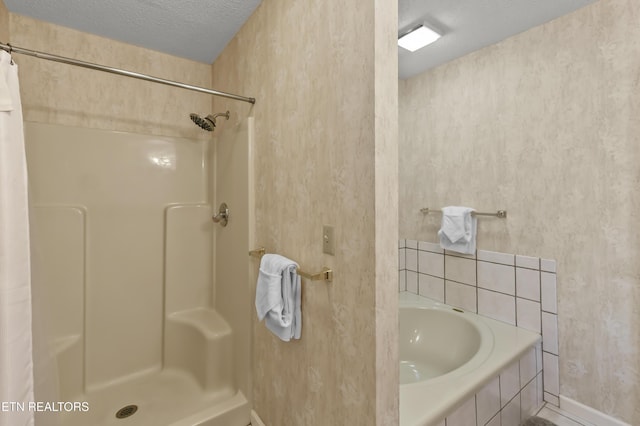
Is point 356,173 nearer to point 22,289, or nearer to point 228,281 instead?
point 22,289

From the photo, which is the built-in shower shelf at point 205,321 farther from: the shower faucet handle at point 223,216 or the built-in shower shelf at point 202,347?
the shower faucet handle at point 223,216

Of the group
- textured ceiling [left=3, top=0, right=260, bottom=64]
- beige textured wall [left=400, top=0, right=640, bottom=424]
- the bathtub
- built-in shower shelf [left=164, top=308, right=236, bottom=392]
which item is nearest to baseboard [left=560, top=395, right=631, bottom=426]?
beige textured wall [left=400, top=0, right=640, bottom=424]

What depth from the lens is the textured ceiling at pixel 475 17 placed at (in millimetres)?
1452

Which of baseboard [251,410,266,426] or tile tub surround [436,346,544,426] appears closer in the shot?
tile tub surround [436,346,544,426]

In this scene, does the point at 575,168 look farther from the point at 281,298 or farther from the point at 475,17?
the point at 281,298

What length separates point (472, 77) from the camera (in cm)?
195

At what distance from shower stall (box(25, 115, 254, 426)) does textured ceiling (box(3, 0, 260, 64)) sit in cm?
56

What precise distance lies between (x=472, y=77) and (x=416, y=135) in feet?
1.76

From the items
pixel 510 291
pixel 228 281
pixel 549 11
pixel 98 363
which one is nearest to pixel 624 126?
pixel 549 11

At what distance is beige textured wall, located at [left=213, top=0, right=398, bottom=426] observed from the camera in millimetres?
852

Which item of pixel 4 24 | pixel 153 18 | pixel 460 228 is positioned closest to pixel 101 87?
pixel 4 24

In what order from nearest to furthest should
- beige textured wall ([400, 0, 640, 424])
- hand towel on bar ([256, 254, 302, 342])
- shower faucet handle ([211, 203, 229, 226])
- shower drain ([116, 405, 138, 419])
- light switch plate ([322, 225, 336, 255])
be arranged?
1. light switch plate ([322, 225, 336, 255])
2. hand towel on bar ([256, 254, 302, 342])
3. beige textured wall ([400, 0, 640, 424])
4. shower drain ([116, 405, 138, 419])
5. shower faucet handle ([211, 203, 229, 226])
